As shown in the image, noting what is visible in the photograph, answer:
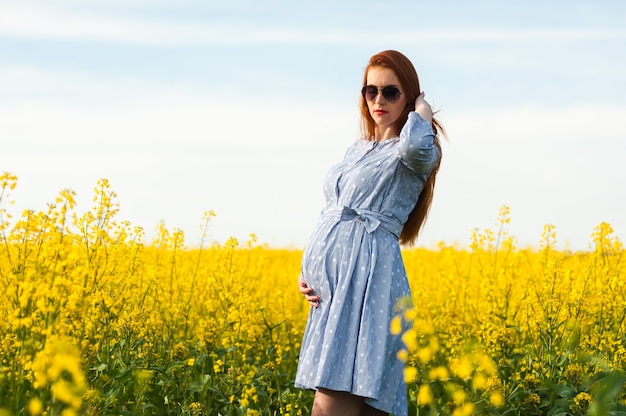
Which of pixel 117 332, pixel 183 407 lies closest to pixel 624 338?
pixel 183 407

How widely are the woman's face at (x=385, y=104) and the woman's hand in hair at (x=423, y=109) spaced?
0.27 feet

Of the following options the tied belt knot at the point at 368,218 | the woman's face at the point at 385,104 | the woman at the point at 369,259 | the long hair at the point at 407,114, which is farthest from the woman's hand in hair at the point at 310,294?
the woman's face at the point at 385,104

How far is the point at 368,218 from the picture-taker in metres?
3.38

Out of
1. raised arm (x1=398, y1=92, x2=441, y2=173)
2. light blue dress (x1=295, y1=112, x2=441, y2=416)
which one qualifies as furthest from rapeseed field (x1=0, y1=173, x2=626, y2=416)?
raised arm (x1=398, y1=92, x2=441, y2=173)

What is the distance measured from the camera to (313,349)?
10.9 ft

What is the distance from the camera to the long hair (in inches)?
141

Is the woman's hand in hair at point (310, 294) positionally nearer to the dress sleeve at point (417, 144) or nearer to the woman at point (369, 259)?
the woman at point (369, 259)

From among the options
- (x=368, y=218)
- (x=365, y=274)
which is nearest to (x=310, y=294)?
(x=365, y=274)

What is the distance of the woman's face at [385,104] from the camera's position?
11.7 ft

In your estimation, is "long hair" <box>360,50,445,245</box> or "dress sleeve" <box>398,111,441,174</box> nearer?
"dress sleeve" <box>398,111,441,174</box>

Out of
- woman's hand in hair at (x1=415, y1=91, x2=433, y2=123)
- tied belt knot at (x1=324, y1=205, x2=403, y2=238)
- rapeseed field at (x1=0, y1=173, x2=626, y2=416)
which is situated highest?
woman's hand in hair at (x1=415, y1=91, x2=433, y2=123)

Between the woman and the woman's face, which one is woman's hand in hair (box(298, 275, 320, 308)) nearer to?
the woman

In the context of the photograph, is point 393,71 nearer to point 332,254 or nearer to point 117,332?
point 332,254

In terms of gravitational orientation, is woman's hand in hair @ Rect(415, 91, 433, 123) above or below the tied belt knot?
above
